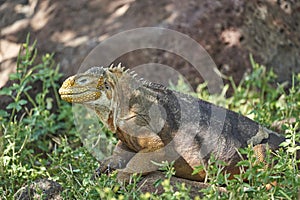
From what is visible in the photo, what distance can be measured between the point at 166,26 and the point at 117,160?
10.1ft

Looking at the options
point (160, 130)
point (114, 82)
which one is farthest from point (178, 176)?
point (114, 82)

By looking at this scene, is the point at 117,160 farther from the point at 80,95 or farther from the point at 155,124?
the point at 80,95

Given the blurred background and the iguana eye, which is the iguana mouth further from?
the blurred background

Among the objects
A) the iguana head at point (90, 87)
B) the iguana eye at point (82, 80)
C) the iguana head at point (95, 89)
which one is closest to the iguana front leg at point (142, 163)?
the iguana head at point (95, 89)

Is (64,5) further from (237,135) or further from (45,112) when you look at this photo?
(237,135)

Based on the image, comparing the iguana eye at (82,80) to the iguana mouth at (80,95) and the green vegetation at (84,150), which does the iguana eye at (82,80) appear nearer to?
the iguana mouth at (80,95)

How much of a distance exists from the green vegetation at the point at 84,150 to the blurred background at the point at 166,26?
28 cm

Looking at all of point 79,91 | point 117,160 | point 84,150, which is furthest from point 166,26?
point 79,91

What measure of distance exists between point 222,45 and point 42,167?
328cm

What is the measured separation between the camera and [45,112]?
6.72m

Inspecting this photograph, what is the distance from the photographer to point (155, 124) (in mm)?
5184

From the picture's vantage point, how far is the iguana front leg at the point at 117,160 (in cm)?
538

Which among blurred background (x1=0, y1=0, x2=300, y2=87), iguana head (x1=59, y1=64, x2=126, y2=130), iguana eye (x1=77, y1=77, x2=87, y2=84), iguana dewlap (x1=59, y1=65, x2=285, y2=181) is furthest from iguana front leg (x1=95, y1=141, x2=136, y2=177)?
blurred background (x1=0, y1=0, x2=300, y2=87)

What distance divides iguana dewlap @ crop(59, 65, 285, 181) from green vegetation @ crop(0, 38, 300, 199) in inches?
6.9
